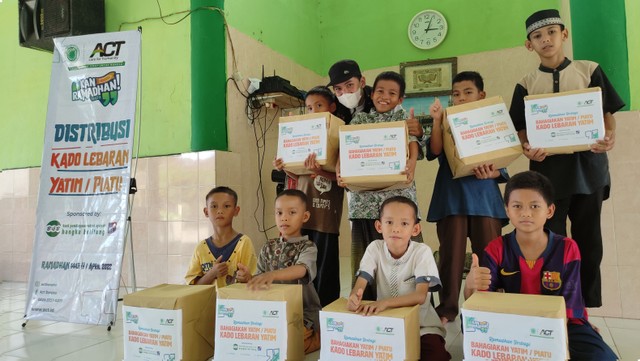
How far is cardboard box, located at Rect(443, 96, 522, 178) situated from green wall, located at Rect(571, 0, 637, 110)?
3.10 feet

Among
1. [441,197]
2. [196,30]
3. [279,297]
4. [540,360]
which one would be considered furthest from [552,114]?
[196,30]

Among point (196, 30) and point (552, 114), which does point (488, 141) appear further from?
point (196, 30)

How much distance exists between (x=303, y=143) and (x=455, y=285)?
100 centimetres

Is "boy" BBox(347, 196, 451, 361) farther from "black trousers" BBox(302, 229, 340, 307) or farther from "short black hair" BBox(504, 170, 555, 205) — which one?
"black trousers" BBox(302, 229, 340, 307)

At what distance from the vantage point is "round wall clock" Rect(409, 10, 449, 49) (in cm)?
449

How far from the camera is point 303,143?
2.04 metres

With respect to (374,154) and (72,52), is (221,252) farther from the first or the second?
(72,52)

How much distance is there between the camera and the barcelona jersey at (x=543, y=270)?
1540 mm

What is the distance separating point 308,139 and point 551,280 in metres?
1.12

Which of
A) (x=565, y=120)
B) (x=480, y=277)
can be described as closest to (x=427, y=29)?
(x=565, y=120)

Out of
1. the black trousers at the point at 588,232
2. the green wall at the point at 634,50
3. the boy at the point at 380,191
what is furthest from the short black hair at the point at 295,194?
the green wall at the point at 634,50

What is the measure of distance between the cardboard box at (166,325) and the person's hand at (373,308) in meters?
0.69

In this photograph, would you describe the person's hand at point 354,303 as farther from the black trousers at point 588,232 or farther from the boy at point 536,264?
the black trousers at point 588,232

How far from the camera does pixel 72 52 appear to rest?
2.77m
